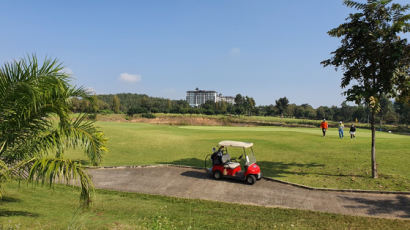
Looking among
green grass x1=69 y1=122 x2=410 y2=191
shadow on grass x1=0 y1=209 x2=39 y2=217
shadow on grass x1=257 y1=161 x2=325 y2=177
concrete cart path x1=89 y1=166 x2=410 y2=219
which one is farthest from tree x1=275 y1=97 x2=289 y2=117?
shadow on grass x1=0 y1=209 x2=39 y2=217

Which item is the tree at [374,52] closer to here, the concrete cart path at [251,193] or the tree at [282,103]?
the concrete cart path at [251,193]

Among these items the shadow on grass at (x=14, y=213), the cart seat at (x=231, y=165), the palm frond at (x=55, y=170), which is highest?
the palm frond at (x=55, y=170)

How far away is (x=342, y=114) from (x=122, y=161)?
120159 mm

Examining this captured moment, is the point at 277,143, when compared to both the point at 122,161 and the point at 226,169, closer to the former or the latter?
the point at 226,169

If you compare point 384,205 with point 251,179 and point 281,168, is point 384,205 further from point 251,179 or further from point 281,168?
point 281,168

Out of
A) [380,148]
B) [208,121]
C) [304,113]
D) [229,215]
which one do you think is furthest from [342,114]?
[229,215]

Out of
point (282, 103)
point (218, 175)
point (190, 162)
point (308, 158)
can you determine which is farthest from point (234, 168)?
point (282, 103)

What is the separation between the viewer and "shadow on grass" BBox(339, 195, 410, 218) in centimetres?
919

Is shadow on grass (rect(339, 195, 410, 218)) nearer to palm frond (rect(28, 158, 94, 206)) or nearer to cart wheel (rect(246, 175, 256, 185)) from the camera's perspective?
cart wheel (rect(246, 175, 256, 185))

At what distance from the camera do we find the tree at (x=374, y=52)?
12.2 meters

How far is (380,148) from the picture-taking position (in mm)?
19672

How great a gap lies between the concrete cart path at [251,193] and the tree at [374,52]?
12.8ft

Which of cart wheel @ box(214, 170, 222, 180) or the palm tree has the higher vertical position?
the palm tree

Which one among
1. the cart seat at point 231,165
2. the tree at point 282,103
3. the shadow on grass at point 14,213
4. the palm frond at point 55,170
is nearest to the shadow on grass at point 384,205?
the cart seat at point 231,165
